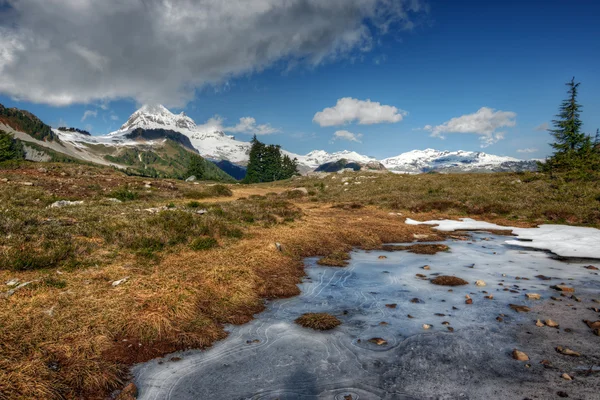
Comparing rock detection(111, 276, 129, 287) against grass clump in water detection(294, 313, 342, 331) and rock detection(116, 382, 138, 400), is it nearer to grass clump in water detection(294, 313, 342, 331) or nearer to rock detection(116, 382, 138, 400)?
rock detection(116, 382, 138, 400)

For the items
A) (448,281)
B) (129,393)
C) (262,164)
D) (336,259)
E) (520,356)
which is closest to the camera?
(129,393)

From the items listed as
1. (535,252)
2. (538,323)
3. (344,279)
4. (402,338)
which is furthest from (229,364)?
(535,252)

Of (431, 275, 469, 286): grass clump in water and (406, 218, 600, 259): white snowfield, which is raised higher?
(406, 218, 600, 259): white snowfield

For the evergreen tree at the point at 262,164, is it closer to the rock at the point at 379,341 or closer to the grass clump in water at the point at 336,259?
the grass clump in water at the point at 336,259

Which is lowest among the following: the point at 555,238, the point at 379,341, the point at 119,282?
the point at 379,341

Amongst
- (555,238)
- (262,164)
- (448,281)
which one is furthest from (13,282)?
(262,164)

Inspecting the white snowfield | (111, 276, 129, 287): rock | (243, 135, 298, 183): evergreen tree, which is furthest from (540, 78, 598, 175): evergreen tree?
(243, 135, 298, 183): evergreen tree

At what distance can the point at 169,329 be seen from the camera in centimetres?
626

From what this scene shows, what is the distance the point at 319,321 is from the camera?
691 cm

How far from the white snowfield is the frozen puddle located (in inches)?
132

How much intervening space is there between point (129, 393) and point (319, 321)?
3905 millimetres

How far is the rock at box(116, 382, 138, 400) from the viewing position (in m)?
4.46

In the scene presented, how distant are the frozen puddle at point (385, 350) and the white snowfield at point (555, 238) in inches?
132

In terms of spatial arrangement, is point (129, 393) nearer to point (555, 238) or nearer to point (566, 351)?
point (566, 351)
